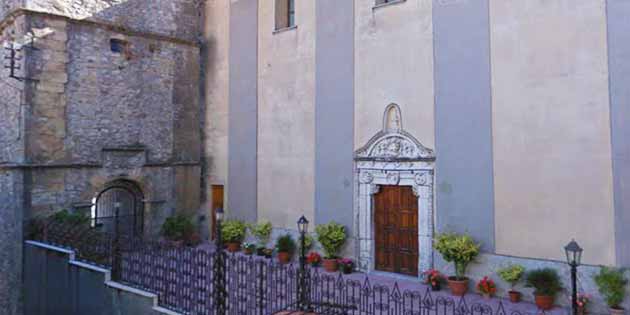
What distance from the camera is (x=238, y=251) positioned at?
13.4 meters

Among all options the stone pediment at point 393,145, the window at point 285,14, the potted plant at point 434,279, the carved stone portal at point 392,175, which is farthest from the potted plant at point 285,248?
the window at point 285,14

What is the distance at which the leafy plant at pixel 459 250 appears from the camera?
919 cm

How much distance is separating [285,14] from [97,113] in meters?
5.65

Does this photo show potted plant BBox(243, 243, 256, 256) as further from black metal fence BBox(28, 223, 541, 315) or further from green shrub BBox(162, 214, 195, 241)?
black metal fence BBox(28, 223, 541, 315)

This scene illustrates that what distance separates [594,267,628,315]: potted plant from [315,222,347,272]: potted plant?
208 inches

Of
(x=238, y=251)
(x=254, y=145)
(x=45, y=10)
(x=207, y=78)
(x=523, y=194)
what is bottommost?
(x=238, y=251)

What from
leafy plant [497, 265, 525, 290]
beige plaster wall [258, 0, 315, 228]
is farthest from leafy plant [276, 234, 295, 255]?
leafy plant [497, 265, 525, 290]

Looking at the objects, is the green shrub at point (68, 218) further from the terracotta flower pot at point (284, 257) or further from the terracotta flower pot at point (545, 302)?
the terracotta flower pot at point (545, 302)

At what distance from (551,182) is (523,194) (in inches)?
21.0

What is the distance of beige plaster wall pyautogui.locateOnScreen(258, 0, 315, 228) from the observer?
1226 cm

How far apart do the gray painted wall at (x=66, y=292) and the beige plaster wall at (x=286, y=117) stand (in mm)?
4723

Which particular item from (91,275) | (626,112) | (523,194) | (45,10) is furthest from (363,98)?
(45,10)

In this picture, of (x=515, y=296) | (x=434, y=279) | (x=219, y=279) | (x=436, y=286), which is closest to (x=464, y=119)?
(x=434, y=279)

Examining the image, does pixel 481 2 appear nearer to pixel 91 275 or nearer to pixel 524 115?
pixel 524 115
